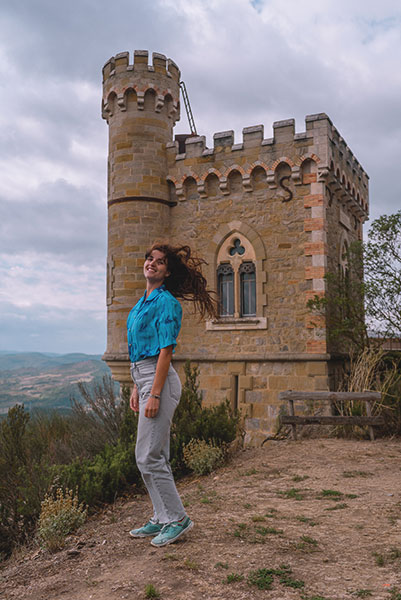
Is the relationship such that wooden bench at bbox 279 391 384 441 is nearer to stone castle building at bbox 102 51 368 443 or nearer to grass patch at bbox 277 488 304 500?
stone castle building at bbox 102 51 368 443

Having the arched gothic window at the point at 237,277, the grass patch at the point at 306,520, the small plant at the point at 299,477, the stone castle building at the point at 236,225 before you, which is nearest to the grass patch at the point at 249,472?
the small plant at the point at 299,477

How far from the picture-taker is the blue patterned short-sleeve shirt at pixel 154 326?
403cm

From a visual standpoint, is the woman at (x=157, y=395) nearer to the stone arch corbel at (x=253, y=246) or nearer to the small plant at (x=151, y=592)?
the small plant at (x=151, y=592)

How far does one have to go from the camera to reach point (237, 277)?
12352 millimetres

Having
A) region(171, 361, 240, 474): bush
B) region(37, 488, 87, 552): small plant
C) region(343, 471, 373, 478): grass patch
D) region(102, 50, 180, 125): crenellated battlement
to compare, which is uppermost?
region(102, 50, 180, 125): crenellated battlement

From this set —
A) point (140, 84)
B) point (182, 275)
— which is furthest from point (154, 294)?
point (140, 84)

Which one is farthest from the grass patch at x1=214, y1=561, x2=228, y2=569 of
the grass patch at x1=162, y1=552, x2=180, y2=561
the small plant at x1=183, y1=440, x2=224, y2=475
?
the small plant at x1=183, y1=440, x2=224, y2=475

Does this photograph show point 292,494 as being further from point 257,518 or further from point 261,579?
point 261,579

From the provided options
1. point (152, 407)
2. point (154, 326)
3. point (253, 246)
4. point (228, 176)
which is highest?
point (228, 176)

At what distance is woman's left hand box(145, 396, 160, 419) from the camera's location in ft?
12.7

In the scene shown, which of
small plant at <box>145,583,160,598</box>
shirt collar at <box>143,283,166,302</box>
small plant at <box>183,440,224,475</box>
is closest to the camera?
small plant at <box>145,583,160,598</box>

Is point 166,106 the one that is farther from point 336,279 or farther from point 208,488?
point 208,488

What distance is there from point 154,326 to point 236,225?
8560 mm

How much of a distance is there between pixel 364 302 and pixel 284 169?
138 inches
